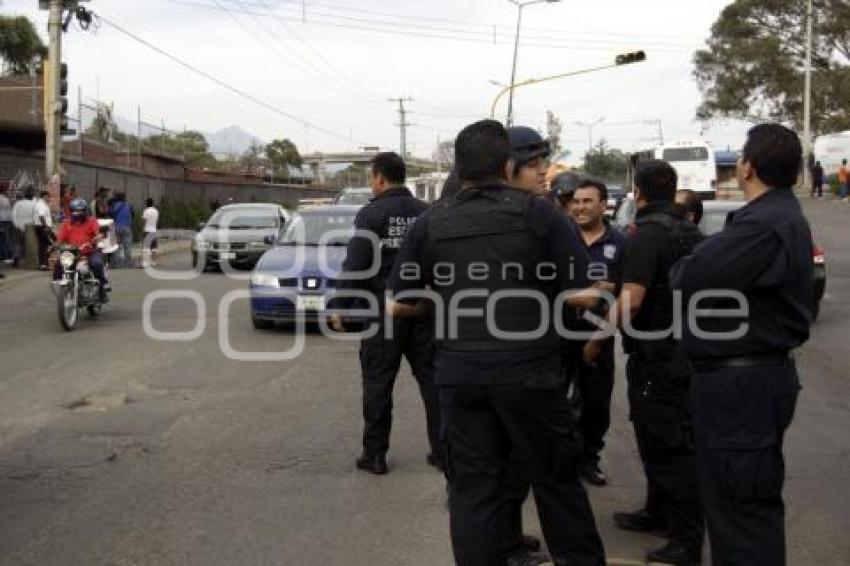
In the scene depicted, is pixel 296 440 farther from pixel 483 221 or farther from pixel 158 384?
pixel 483 221

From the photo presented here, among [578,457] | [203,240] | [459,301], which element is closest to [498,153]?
[459,301]

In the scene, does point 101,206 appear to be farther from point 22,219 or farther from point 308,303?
point 308,303

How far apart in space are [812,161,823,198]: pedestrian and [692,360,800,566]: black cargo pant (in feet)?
140

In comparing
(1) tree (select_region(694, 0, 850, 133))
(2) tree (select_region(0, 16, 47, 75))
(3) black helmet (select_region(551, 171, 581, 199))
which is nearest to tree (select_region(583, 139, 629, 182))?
(1) tree (select_region(694, 0, 850, 133))

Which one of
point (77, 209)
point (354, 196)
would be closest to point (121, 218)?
point (354, 196)

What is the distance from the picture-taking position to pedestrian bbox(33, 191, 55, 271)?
2084 centimetres

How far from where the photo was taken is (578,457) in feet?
12.9

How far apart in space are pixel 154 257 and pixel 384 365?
20.9m

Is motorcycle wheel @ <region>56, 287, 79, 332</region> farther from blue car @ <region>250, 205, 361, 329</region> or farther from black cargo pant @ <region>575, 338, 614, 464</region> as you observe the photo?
black cargo pant @ <region>575, 338, 614, 464</region>

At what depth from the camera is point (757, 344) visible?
3.75 meters

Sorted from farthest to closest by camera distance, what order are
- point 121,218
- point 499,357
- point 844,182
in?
point 844,182 → point 121,218 → point 499,357

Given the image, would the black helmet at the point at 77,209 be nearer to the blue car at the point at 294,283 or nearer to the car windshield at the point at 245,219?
the blue car at the point at 294,283

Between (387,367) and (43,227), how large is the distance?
16.7m

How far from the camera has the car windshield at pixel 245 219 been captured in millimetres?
22188
